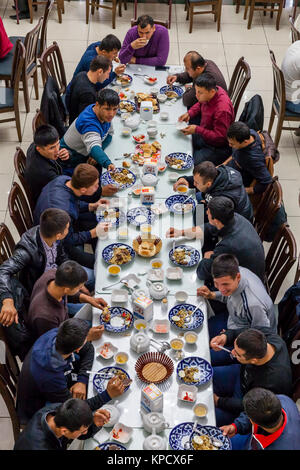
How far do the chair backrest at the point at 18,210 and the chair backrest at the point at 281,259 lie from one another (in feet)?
6.59

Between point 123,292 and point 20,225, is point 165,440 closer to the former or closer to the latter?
point 123,292

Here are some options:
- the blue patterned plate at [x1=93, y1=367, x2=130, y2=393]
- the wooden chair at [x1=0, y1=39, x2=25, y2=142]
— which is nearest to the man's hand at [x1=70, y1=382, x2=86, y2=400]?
the blue patterned plate at [x1=93, y1=367, x2=130, y2=393]

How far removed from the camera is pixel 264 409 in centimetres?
300

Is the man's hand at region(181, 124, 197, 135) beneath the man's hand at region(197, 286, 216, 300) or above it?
above

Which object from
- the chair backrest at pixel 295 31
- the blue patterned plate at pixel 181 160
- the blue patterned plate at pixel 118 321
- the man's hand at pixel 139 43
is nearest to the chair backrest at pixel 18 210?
the blue patterned plate at pixel 118 321

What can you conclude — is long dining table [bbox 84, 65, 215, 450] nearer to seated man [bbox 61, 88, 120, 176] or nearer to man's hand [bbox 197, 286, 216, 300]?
man's hand [bbox 197, 286, 216, 300]

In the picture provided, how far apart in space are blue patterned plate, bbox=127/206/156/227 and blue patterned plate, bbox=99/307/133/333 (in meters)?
0.89

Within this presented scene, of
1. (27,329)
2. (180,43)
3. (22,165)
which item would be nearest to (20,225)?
(22,165)

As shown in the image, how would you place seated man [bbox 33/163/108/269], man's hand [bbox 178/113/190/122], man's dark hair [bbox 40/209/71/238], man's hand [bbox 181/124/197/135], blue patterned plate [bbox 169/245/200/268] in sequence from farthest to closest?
man's hand [bbox 178/113/190/122], man's hand [bbox 181/124/197/135], seated man [bbox 33/163/108/269], blue patterned plate [bbox 169/245/200/268], man's dark hair [bbox 40/209/71/238]

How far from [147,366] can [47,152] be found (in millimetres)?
2072

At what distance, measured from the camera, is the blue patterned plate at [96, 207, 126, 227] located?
454 cm

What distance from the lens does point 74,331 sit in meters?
3.28

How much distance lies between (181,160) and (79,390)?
8.08 ft
